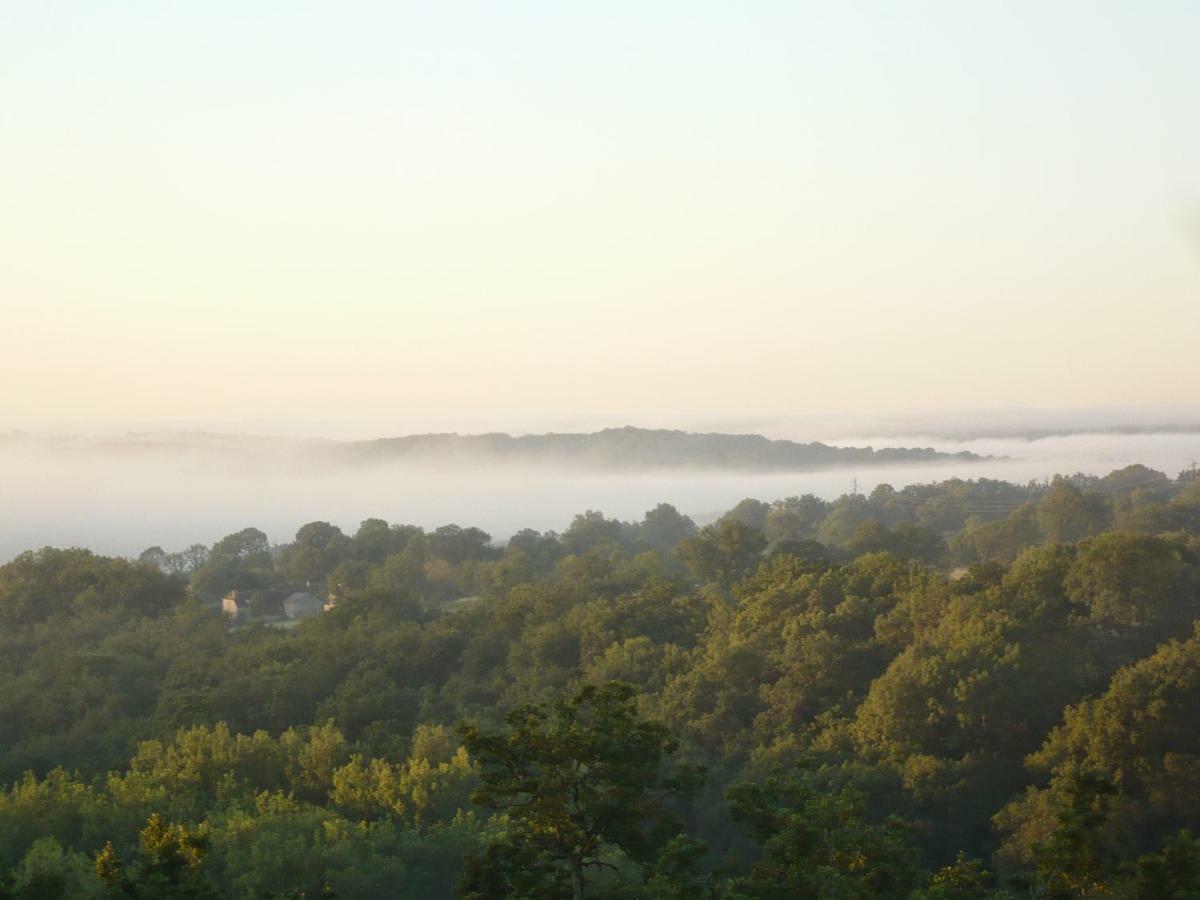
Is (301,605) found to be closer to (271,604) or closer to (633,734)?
(271,604)

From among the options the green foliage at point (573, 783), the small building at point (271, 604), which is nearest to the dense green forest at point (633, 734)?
the green foliage at point (573, 783)

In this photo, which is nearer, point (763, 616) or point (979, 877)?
point (979, 877)

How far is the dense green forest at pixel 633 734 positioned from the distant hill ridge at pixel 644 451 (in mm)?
99837

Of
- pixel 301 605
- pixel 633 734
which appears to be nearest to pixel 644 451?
pixel 301 605

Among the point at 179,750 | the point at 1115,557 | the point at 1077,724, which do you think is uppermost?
the point at 1115,557

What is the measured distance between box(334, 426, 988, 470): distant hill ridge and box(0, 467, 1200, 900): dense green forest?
99837 mm

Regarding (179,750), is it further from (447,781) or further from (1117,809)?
(1117,809)

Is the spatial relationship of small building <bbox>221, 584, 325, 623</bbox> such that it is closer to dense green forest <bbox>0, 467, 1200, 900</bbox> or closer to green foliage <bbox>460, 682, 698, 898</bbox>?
dense green forest <bbox>0, 467, 1200, 900</bbox>

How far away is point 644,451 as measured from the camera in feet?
522

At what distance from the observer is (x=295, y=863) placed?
20656mm

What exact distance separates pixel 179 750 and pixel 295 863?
31.3ft

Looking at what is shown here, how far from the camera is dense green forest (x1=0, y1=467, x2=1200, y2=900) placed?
1563cm

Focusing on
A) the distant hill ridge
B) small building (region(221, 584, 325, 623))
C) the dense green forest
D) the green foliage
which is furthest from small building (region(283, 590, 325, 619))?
the distant hill ridge

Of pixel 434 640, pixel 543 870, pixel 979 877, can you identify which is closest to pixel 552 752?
pixel 543 870
